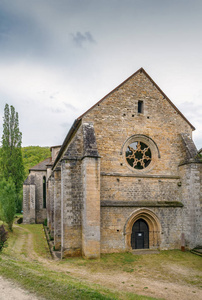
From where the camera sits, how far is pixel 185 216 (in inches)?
529

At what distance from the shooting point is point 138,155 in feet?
46.9

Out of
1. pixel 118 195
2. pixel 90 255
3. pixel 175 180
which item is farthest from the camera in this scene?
pixel 175 180

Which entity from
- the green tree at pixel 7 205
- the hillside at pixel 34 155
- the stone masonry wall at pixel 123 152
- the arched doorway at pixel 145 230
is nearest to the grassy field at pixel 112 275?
the arched doorway at pixel 145 230

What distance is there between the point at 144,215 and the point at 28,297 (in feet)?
27.2

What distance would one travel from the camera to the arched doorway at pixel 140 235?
13.1 m

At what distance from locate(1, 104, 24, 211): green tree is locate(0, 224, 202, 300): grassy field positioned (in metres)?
20.0

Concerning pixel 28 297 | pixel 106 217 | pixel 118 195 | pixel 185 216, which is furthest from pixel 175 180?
pixel 28 297

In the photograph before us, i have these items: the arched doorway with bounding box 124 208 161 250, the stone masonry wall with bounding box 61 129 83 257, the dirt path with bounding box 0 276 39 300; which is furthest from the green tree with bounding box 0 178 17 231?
the dirt path with bounding box 0 276 39 300

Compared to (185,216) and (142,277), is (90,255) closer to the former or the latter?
(142,277)

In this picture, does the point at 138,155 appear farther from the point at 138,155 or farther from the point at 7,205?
the point at 7,205

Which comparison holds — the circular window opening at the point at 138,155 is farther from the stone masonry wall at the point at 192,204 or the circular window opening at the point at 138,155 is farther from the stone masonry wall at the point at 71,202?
the stone masonry wall at the point at 71,202

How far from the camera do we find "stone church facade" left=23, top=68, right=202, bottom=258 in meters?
11.7

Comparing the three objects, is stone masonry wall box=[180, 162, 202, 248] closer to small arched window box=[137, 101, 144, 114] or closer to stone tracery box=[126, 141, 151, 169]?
stone tracery box=[126, 141, 151, 169]

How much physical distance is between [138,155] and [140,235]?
190 inches
